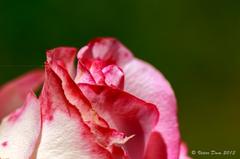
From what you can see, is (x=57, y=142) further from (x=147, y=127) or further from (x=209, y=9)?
(x=209, y=9)

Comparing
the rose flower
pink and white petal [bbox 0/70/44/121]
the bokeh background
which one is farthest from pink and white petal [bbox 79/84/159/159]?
the bokeh background

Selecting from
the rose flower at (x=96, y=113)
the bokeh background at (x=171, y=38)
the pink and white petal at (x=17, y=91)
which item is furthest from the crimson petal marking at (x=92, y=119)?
the bokeh background at (x=171, y=38)

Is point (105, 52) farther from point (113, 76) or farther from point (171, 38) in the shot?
point (171, 38)

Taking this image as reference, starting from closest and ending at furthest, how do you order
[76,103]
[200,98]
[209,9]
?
[76,103], [200,98], [209,9]

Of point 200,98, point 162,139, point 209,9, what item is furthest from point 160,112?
point 209,9

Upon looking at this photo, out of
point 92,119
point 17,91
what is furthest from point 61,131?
point 17,91
